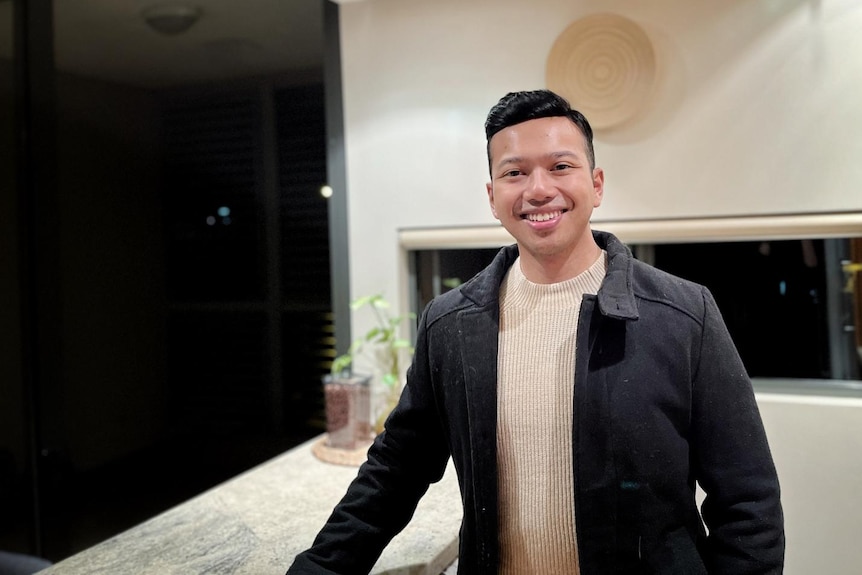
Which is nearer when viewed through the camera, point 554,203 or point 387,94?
point 554,203

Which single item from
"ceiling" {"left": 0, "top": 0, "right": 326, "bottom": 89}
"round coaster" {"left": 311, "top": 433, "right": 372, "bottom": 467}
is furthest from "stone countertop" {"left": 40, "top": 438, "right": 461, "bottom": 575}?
"ceiling" {"left": 0, "top": 0, "right": 326, "bottom": 89}

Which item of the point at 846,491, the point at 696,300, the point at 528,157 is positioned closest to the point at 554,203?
the point at 528,157

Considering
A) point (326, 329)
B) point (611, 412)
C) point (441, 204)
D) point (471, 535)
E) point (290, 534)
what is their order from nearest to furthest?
point (611, 412) < point (471, 535) < point (290, 534) < point (441, 204) < point (326, 329)

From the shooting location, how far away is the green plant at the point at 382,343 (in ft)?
6.24

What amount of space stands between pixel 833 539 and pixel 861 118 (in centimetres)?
91

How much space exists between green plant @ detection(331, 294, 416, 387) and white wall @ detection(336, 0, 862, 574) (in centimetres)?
32

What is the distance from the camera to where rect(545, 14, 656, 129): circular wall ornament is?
150 centimetres

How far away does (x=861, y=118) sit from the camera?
145 cm

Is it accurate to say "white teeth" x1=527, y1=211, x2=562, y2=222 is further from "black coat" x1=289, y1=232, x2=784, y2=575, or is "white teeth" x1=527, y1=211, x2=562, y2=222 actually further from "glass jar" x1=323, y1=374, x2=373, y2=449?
"glass jar" x1=323, y1=374, x2=373, y2=449

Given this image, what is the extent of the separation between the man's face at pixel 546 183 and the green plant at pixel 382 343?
992 millimetres

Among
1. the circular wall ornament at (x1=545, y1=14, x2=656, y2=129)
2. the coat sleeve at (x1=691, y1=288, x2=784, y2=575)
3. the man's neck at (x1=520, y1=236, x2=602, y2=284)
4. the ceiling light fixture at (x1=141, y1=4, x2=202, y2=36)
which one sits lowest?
the coat sleeve at (x1=691, y1=288, x2=784, y2=575)

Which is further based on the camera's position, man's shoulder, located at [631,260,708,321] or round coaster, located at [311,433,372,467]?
round coaster, located at [311,433,372,467]

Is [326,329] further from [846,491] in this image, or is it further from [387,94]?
[846,491]

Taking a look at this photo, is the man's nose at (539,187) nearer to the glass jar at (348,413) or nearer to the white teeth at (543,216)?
the white teeth at (543,216)
